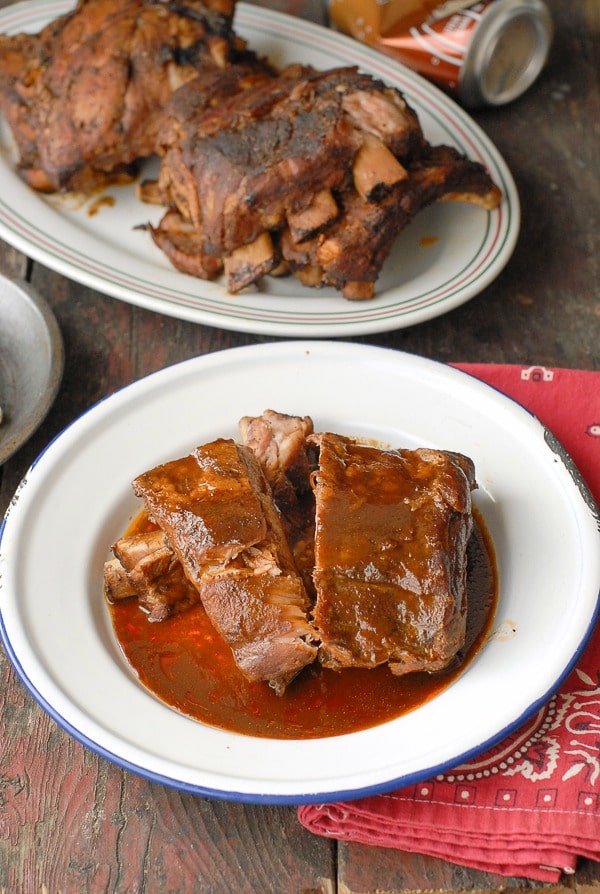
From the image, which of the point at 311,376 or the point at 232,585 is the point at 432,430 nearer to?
the point at 311,376

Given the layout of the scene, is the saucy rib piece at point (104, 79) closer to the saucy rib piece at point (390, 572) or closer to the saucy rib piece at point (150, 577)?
the saucy rib piece at point (150, 577)

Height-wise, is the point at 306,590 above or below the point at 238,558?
below

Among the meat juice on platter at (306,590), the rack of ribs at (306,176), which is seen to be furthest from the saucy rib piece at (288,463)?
the rack of ribs at (306,176)

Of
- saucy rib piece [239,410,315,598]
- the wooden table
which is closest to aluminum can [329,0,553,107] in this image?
the wooden table

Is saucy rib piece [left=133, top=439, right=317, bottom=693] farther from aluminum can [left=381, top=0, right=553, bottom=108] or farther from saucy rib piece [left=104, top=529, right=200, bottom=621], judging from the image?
aluminum can [left=381, top=0, right=553, bottom=108]

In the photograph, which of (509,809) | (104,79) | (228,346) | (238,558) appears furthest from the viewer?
(104,79)

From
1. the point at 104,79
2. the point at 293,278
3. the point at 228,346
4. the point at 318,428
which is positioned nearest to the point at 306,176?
the point at 293,278

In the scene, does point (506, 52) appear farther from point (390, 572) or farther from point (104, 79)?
point (390, 572)

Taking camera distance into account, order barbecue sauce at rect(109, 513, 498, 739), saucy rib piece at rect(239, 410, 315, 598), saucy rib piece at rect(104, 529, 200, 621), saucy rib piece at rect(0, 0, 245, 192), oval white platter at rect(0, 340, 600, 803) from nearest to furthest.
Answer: oval white platter at rect(0, 340, 600, 803), barbecue sauce at rect(109, 513, 498, 739), saucy rib piece at rect(104, 529, 200, 621), saucy rib piece at rect(239, 410, 315, 598), saucy rib piece at rect(0, 0, 245, 192)
